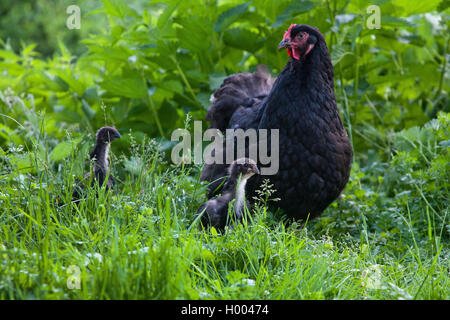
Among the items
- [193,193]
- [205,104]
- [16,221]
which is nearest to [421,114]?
[205,104]

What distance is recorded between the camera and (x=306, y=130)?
345 cm

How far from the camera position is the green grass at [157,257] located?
85.4 inches

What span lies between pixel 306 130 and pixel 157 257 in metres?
1.59

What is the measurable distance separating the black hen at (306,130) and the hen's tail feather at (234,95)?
1.78 ft

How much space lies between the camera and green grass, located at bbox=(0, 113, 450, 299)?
7.11 feet

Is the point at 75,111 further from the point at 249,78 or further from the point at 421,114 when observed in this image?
the point at 421,114

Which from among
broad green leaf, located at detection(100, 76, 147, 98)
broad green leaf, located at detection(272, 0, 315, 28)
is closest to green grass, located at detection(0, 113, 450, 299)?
broad green leaf, located at detection(100, 76, 147, 98)

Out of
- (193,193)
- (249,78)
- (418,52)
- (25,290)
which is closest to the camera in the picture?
(25,290)

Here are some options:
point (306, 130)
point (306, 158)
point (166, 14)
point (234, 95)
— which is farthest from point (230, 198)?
point (166, 14)

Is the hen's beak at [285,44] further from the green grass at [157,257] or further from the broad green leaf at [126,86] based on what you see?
the broad green leaf at [126,86]

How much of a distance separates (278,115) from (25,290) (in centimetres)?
197

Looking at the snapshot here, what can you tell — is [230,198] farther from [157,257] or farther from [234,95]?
[234,95]

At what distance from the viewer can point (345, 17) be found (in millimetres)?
4441

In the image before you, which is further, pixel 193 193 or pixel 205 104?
pixel 205 104
